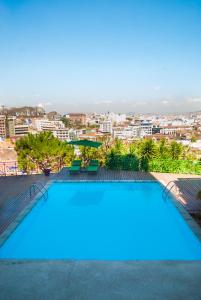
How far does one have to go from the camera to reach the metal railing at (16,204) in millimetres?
5870

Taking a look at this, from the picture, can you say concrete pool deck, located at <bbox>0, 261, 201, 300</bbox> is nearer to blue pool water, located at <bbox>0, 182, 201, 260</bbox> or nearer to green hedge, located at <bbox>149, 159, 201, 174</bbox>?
blue pool water, located at <bbox>0, 182, 201, 260</bbox>

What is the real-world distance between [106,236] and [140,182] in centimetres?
391

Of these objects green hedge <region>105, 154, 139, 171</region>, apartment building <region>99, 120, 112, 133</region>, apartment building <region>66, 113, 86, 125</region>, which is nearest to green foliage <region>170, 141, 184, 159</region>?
green hedge <region>105, 154, 139, 171</region>

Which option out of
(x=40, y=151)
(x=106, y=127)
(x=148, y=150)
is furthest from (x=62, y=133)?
(x=148, y=150)

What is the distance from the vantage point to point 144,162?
10.9 meters

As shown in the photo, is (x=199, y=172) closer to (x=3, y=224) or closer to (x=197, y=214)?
(x=197, y=214)

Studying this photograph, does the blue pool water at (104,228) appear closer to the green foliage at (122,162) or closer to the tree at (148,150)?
the green foliage at (122,162)

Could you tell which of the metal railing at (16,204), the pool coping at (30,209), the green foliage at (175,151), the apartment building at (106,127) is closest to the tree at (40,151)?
the metal railing at (16,204)

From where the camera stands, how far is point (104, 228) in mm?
6160

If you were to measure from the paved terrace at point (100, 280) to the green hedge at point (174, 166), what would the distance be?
701cm

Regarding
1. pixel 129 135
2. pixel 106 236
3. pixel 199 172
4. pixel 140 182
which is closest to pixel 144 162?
pixel 140 182

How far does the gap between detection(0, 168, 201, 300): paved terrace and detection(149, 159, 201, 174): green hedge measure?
7015mm

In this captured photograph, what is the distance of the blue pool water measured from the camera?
16.1 ft

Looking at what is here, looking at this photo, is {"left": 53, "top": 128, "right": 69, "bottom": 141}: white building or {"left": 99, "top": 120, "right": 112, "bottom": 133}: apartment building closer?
{"left": 53, "top": 128, "right": 69, "bottom": 141}: white building
